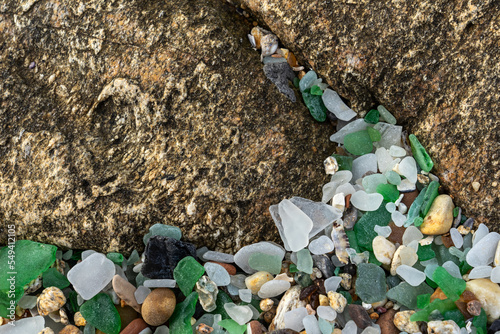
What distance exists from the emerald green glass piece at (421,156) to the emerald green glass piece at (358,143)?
0.15 metres

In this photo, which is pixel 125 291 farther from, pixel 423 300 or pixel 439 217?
pixel 439 217

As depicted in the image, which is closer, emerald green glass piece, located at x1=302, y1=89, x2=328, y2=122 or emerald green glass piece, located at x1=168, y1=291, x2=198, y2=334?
emerald green glass piece, located at x1=168, y1=291, x2=198, y2=334

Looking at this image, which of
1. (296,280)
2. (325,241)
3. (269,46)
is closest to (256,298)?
(296,280)

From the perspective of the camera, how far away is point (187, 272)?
133cm

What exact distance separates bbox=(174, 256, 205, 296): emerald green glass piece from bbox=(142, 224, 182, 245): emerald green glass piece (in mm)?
89

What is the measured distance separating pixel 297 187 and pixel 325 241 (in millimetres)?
208

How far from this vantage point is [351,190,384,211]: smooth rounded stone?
139 cm

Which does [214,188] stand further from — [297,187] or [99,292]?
[99,292]

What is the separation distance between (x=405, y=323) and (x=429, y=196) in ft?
1.38

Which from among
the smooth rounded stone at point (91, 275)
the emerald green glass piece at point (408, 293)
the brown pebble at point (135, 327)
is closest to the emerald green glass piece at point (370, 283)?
the emerald green glass piece at point (408, 293)

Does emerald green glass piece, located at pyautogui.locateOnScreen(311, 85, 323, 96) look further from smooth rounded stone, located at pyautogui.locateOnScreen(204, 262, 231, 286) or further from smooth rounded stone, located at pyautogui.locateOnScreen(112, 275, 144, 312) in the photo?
smooth rounded stone, located at pyautogui.locateOnScreen(112, 275, 144, 312)

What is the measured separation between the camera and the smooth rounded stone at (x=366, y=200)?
1.39 meters

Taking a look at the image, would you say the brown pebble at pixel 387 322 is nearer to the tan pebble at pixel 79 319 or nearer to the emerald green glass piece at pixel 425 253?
the emerald green glass piece at pixel 425 253

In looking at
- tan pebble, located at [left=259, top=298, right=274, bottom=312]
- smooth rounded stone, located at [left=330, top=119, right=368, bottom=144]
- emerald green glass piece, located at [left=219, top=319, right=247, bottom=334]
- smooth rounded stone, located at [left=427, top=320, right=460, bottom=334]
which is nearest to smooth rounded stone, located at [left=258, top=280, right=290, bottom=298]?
tan pebble, located at [left=259, top=298, right=274, bottom=312]
